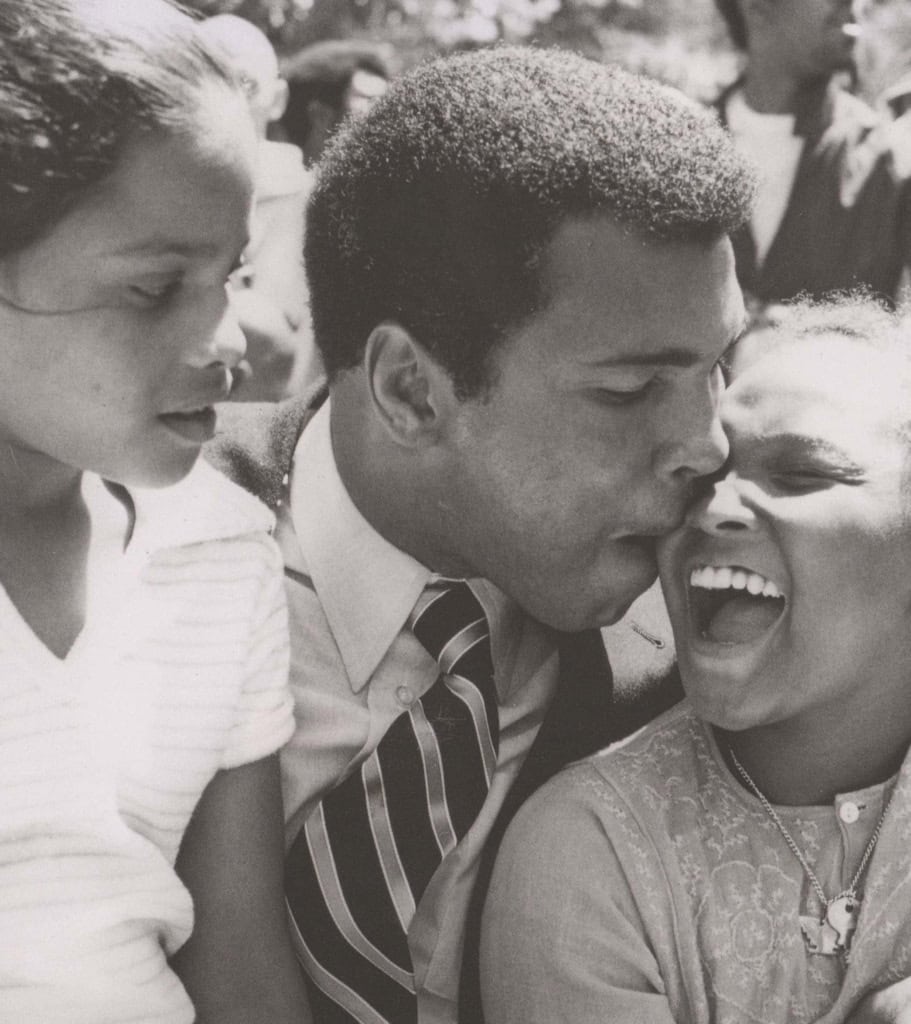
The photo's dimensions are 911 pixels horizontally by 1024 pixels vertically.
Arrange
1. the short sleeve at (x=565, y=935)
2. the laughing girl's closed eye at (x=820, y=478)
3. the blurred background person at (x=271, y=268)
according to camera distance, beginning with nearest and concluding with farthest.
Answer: the short sleeve at (x=565, y=935)
the laughing girl's closed eye at (x=820, y=478)
the blurred background person at (x=271, y=268)

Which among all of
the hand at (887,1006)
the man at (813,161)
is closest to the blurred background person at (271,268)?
the man at (813,161)

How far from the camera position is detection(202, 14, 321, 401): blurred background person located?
14.9 feet

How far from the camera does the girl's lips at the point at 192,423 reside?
73.1 inches

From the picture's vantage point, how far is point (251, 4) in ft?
31.3

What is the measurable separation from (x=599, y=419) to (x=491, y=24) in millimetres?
9933

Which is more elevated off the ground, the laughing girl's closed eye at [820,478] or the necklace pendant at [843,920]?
the laughing girl's closed eye at [820,478]

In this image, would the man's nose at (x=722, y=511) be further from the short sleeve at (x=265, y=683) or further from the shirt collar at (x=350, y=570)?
the short sleeve at (x=265, y=683)

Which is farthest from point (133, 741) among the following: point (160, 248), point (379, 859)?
point (160, 248)

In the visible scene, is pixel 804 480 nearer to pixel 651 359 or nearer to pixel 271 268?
pixel 651 359

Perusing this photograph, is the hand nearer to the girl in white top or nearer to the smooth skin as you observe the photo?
the smooth skin

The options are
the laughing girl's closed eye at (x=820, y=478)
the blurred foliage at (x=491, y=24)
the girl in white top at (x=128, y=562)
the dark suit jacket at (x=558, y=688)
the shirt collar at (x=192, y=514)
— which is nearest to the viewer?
the girl in white top at (x=128, y=562)

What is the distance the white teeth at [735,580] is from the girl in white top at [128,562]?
644 mm

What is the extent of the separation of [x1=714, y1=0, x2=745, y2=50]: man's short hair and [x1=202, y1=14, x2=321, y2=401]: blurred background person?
5.68ft

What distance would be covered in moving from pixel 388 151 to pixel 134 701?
0.97 m
